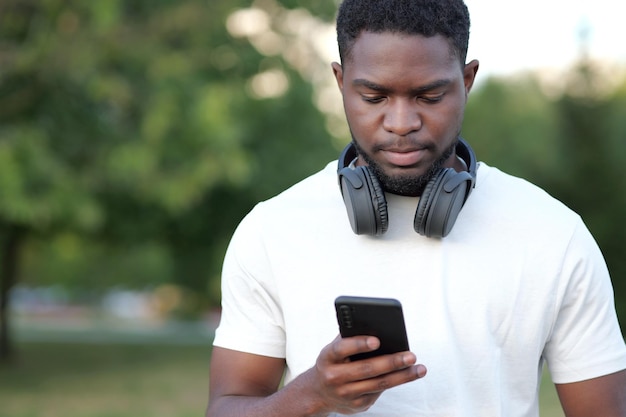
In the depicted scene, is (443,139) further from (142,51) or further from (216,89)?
(142,51)

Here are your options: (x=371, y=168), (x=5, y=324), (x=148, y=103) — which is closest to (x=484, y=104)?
(x=5, y=324)

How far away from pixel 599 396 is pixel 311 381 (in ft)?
2.28

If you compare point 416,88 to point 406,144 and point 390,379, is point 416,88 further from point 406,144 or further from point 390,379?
point 390,379

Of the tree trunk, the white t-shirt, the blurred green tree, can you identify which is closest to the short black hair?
the white t-shirt

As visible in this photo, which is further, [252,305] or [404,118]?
[252,305]

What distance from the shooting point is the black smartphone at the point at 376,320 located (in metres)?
1.84

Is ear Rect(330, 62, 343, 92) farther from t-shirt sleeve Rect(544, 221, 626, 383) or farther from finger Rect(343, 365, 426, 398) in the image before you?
finger Rect(343, 365, 426, 398)

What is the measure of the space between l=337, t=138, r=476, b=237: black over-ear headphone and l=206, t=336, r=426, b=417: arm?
0.39 metres

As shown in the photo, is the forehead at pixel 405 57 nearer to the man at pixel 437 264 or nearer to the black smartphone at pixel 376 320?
the man at pixel 437 264

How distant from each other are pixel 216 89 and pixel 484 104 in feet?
91.3

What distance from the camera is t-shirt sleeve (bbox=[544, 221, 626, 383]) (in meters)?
2.21

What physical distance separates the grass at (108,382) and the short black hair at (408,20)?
8.43 metres

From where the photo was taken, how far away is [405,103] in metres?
2.18

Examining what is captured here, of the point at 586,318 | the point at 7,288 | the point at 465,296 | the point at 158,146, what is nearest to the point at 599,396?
the point at 586,318
